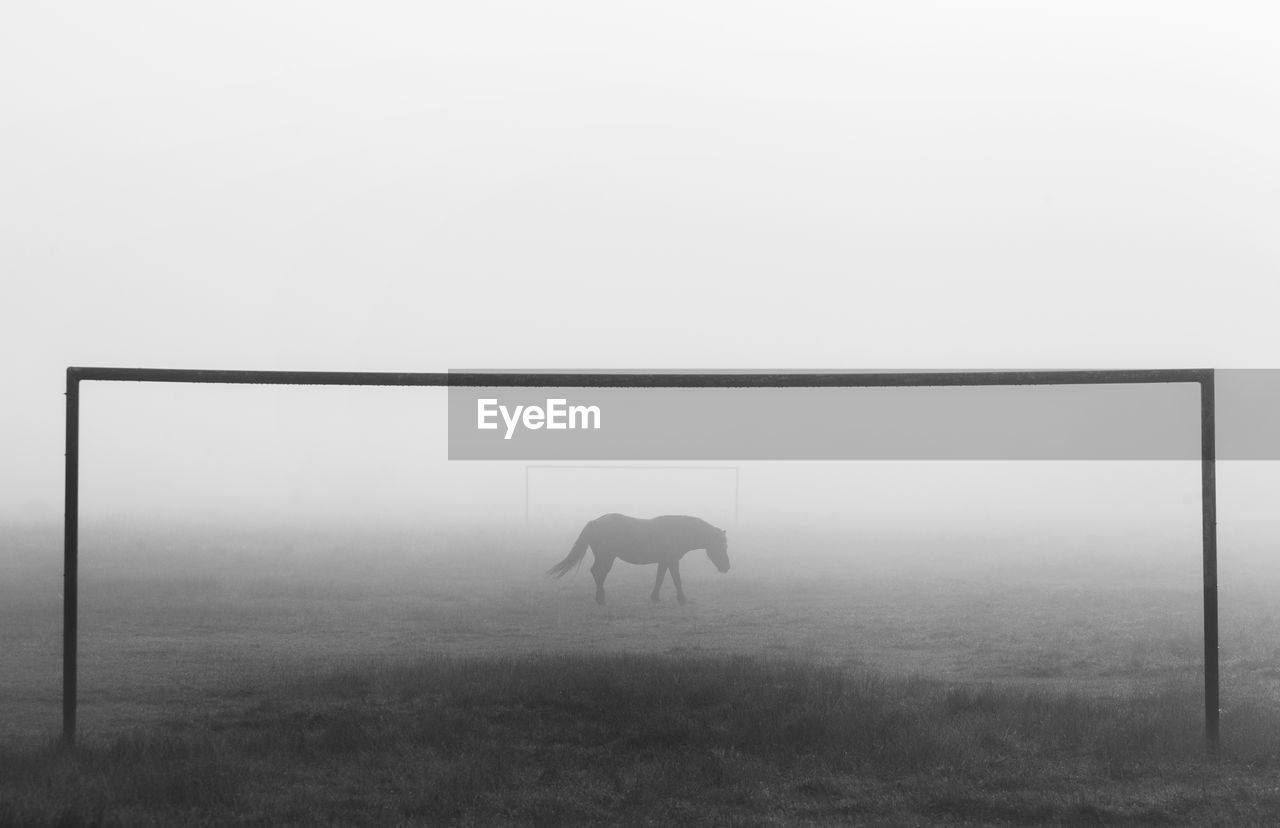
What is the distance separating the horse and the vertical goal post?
2.26m

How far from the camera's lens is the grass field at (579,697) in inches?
213

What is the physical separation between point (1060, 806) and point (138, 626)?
7331 millimetres

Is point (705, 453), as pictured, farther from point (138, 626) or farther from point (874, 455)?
point (138, 626)

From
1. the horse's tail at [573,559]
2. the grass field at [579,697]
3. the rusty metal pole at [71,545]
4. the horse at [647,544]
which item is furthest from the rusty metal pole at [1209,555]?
the rusty metal pole at [71,545]

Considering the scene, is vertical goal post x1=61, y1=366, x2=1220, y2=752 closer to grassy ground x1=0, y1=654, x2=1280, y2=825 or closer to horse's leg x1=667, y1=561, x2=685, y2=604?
grassy ground x1=0, y1=654, x2=1280, y2=825

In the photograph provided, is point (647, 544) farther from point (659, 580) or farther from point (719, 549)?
point (719, 549)

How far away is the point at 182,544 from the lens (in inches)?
400

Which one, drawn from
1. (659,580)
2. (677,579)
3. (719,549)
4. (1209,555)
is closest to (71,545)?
(659,580)

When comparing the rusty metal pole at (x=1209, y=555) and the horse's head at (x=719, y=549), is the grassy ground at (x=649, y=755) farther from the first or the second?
the horse's head at (x=719, y=549)

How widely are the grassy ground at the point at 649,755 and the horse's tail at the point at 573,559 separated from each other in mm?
1213

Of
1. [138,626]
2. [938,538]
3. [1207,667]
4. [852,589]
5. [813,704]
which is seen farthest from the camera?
[938,538]

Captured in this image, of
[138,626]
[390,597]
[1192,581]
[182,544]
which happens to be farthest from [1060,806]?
[1192,581]

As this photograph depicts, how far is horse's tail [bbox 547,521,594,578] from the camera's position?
28.1 feet

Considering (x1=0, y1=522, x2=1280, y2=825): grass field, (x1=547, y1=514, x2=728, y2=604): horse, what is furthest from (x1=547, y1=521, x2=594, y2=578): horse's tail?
(x1=0, y1=522, x2=1280, y2=825): grass field
